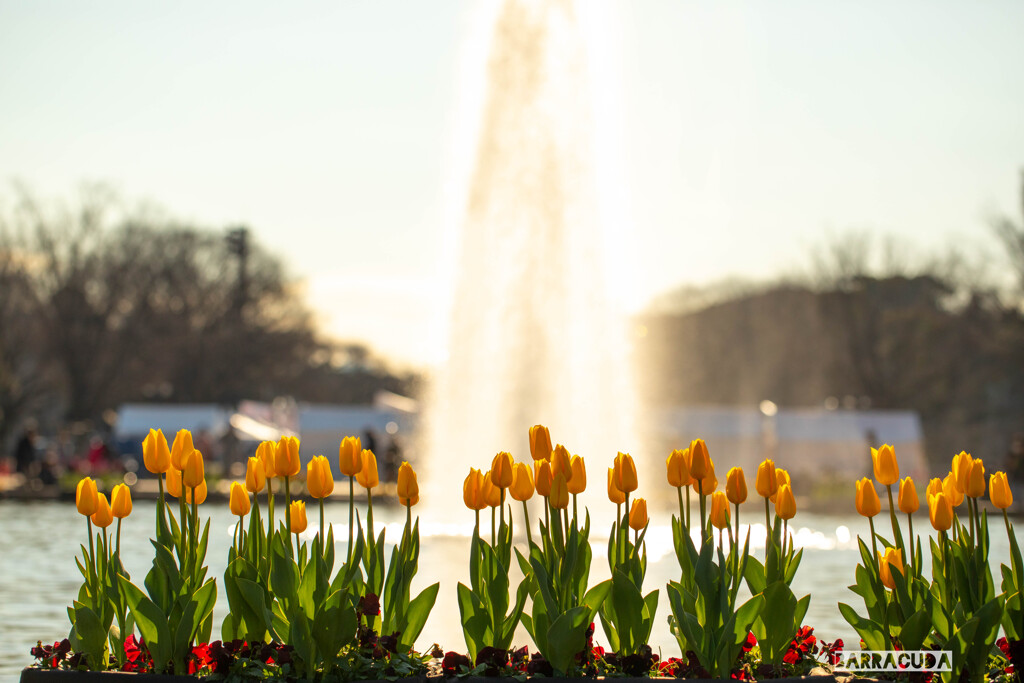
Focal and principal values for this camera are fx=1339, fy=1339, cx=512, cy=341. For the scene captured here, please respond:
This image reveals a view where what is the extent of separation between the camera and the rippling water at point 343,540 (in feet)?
33.5

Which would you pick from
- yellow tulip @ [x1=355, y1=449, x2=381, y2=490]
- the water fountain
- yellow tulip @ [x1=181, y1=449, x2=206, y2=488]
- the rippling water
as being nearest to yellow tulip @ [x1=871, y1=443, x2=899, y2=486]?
the rippling water

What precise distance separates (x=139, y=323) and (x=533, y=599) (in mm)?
57689

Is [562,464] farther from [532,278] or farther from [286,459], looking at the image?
[532,278]

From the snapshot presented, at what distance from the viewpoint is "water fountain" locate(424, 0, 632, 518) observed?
26453mm

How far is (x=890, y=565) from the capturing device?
Answer: 18.5 feet

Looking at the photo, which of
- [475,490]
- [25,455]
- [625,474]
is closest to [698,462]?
[625,474]

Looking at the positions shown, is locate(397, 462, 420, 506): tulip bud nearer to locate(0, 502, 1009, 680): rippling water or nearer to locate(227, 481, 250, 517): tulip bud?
locate(227, 481, 250, 517): tulip bud

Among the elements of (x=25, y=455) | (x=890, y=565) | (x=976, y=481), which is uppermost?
(x=25, y=455)

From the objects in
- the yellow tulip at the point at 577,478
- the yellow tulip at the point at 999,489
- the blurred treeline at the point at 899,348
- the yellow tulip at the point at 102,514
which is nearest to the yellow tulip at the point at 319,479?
the yellow tulip at the point at 102,514

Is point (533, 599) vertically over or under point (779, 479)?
under

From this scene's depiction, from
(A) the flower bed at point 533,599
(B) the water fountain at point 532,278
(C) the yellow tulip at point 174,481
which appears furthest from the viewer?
(B) the water fountain at point 532,278

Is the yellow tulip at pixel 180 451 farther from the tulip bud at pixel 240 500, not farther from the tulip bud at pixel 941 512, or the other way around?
the tulip bud at pixel 941 512

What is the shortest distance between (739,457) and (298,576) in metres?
37.3

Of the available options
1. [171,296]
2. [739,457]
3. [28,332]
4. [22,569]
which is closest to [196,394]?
[171,296]
